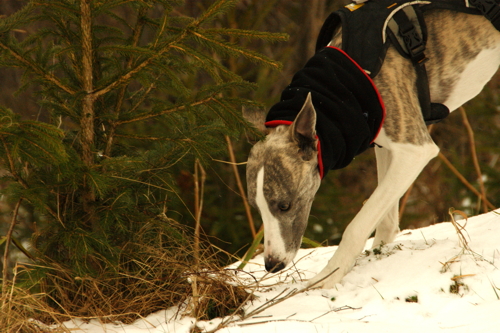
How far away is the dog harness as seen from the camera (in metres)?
2.81

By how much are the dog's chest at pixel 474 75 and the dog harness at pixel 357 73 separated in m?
0.29

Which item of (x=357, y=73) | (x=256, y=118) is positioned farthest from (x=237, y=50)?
(x=357, y=73)

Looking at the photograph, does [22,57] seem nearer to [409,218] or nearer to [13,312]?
[13,312]

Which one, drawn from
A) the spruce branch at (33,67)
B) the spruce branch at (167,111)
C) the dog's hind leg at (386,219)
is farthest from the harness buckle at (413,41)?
the spruce branch at (33,67)

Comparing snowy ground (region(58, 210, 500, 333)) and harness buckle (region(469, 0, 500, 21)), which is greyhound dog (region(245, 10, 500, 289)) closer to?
harness buckle (region(469, 0, 500, 21))

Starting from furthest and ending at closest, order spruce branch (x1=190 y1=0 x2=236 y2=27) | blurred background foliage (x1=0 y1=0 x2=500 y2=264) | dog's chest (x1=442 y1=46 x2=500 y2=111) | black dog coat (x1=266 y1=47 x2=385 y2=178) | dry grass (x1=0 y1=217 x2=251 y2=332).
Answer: blurred background foliage (x1=0 y1=0 x2=500 y2=264), dog's chest (x1=442 y1=46 x2=500 y2=111), black dog coat (x1=266 y1=47 x2=385 y2=178), dry grass (x1=0 y1=217 x2=251 y2=332), spruce branch (x1=190 y1=0 x2=236 y2=27)

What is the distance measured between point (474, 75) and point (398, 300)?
6.59 feet

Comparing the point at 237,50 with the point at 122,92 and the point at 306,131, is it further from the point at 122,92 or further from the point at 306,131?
the point at 122,92

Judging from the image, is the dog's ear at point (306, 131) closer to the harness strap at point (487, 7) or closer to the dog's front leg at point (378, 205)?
the dog's front leg at point (378, 205)

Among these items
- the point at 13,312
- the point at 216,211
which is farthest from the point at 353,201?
the point at 13,312

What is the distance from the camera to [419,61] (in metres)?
3.05

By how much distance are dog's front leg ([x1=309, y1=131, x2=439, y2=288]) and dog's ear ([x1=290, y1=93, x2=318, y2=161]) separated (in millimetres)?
564

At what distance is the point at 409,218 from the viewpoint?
663cm

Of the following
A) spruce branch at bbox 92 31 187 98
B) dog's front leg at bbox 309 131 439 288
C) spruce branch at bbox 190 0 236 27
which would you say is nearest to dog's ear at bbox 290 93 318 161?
dog's front leg at bbox 309 131 439 288
